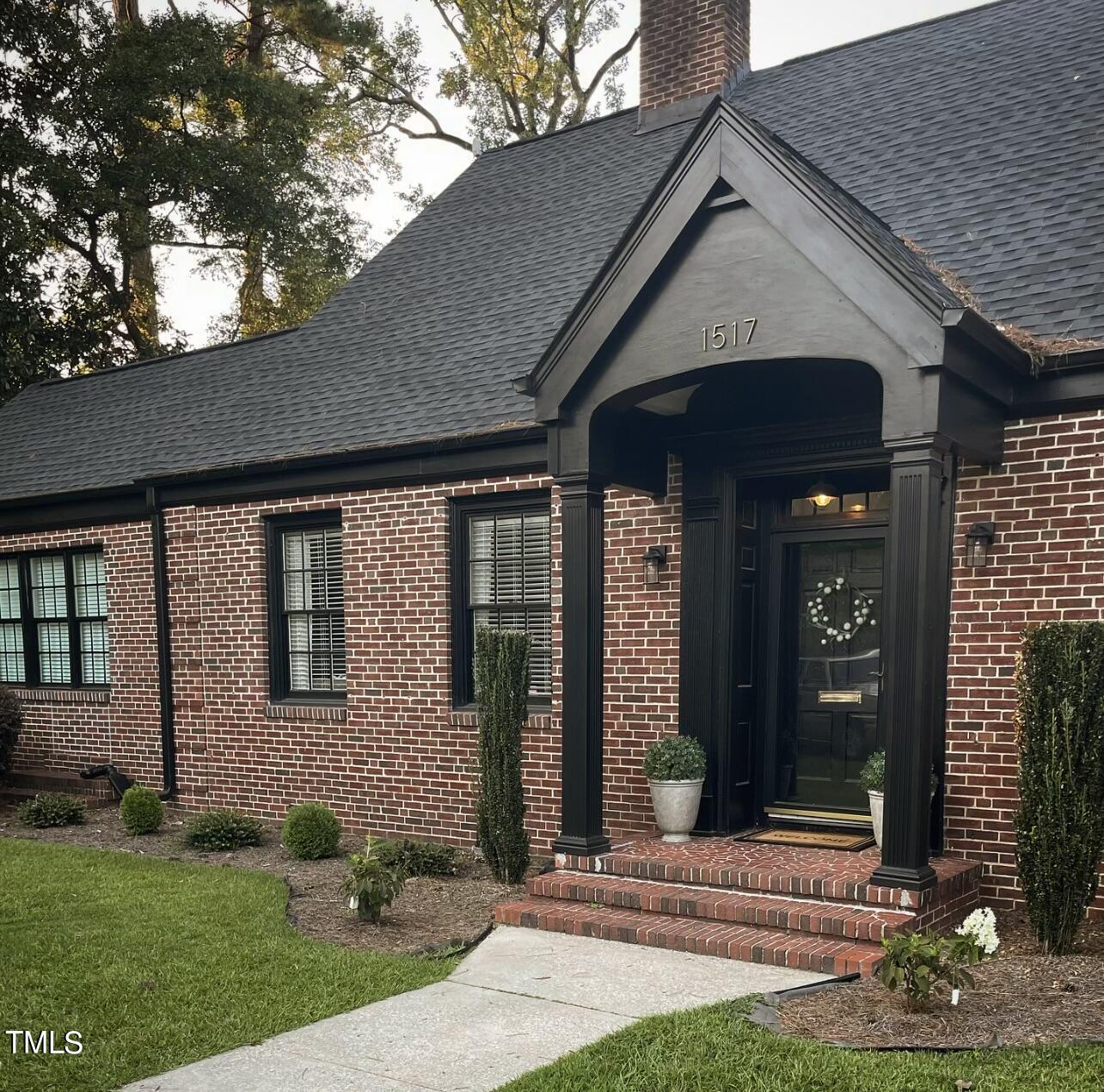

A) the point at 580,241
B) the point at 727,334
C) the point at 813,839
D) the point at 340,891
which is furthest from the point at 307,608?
the point at 727,334

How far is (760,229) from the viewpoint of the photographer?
263 inches

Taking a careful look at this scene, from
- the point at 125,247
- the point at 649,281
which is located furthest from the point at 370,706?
→ the point at 125,247

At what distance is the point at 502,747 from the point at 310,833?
2283 millimetres

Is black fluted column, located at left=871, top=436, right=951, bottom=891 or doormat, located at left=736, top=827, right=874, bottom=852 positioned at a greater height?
black fluted column, located at left=871, top=436, right=951, bottom=891

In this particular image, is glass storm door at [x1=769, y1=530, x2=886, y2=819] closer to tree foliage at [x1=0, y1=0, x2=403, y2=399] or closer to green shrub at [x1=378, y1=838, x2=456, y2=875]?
green shrub at [x1=378, y1=838, x2=456, y2=875]

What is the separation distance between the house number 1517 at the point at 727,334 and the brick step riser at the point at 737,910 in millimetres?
3337

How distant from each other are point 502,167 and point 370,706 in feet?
24.0

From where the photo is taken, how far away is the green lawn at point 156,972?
4.79 meters

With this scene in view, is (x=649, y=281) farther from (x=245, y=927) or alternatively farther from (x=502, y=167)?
(x=502, y=167)

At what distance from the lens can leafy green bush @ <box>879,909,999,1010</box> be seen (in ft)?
16.2

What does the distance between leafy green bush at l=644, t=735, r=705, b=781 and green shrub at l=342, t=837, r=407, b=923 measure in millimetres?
1928

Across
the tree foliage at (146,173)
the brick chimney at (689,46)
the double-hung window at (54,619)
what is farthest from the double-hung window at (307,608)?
the tree foliage at (146,173)

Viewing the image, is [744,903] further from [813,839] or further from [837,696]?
[837,696]

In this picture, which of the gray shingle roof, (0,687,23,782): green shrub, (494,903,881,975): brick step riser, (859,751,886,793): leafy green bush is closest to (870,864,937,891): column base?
(494,903,881,975): brick step riser
